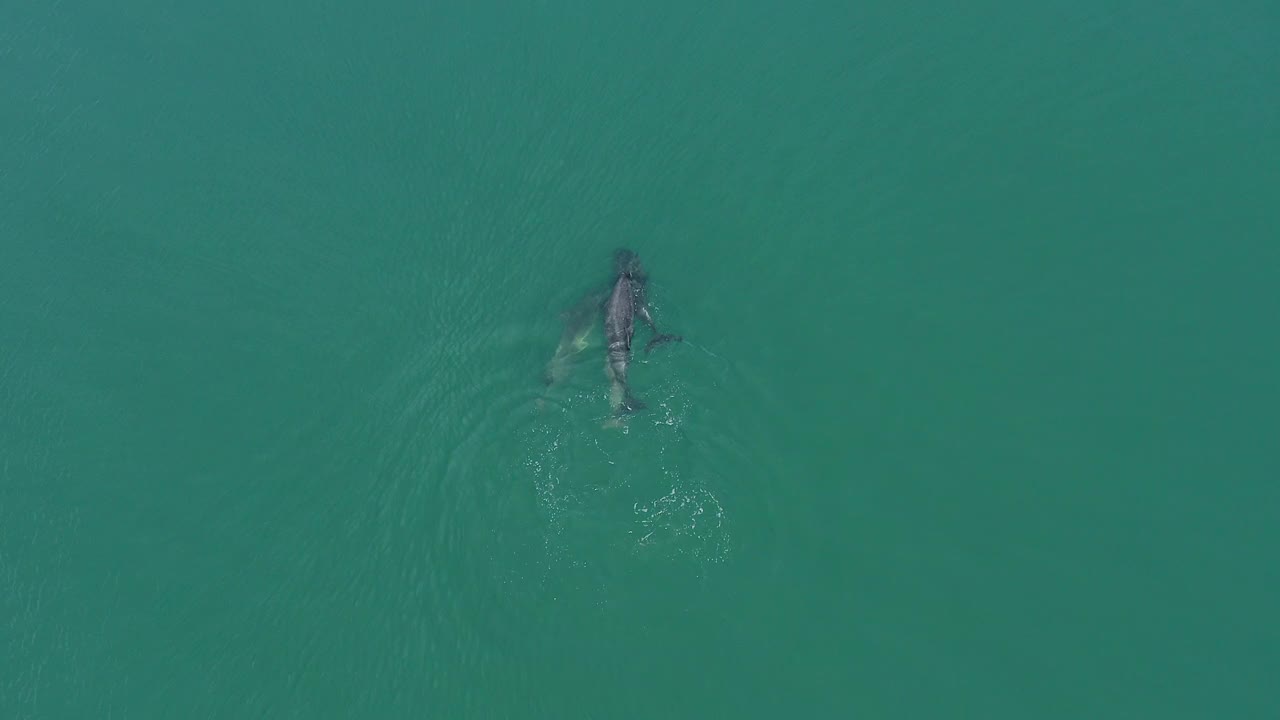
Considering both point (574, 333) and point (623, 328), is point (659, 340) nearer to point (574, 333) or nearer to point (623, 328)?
point (623, 328)

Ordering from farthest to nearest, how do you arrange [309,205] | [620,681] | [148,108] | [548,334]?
[148,108], [309,205], [548,334], [620,681]

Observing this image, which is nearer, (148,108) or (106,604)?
(106,604)

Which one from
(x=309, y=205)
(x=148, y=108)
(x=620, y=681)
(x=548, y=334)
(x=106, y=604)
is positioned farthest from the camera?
(x=148, y=108)

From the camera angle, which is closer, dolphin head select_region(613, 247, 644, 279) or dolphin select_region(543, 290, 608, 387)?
dolphin select_region(543, 290, 608, 387)

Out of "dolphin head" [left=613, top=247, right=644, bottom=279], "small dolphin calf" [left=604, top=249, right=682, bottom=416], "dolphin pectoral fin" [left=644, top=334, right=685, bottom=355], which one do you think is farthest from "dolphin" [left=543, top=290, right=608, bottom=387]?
"dolphin pectoral fin" [left=644, top=334, right=685, bottom=355]

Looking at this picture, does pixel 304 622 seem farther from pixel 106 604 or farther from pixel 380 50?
pixel 380 50

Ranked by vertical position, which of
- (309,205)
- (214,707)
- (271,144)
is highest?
(271,144)

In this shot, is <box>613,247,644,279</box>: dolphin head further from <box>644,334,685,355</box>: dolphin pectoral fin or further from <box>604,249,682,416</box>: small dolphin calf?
<box>644,334,685,355</box>: dolphin pectoral fin

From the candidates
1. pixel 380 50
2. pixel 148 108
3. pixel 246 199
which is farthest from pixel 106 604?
pixel 380 50
